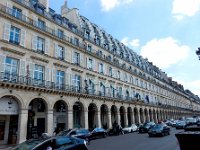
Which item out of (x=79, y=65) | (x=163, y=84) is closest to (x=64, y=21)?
(x=79, y=65)

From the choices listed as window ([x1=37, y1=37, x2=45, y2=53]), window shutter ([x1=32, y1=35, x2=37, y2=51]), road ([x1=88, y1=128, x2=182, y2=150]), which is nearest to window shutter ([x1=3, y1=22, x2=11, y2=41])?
window shutter ([x1=32, y1=35, x2=37, y2=51])

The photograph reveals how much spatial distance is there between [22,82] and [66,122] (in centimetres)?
859

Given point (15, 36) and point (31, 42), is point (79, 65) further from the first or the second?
point (15, 36)

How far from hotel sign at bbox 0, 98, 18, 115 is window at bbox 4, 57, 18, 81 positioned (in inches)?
89.4

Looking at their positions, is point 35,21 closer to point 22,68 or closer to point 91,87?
point 22,68

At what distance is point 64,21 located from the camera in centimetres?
3328

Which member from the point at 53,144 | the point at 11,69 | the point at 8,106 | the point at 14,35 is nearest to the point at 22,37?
the point at 14,35

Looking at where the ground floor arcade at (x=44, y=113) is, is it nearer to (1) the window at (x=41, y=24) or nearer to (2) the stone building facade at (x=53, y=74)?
(2) the stone building facade at (x=53, y=74)

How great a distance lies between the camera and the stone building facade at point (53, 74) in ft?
75.8

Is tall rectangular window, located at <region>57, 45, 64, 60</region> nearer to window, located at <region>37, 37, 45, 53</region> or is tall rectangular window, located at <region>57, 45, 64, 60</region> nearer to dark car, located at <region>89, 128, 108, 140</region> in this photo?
window, located at <region>37, 37, 45, 53</region>

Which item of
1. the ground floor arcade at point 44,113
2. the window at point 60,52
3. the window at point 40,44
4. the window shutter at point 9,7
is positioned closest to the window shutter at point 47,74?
the ground floor arcade at point 44,113

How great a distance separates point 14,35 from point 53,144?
61.1 feet

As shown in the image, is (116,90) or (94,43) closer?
(94,43)

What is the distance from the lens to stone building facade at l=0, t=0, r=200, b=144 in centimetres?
2309
